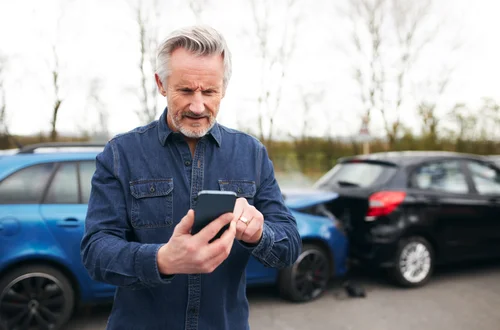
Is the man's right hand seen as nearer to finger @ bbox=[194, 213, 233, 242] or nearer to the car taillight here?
finger @ bbox=[194, 213, 233, 242]

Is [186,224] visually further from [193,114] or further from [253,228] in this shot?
[193,114]

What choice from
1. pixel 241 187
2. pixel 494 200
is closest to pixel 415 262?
pixel 494 200

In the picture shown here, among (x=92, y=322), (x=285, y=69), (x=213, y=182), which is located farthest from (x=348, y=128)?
(x=213, y=182)

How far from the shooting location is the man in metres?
1.30

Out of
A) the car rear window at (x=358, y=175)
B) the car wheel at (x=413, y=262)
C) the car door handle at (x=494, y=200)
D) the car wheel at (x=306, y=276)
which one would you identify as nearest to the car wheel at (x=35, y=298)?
the car wheel at (x=306, y=276)

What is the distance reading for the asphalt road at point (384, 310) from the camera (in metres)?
4.05

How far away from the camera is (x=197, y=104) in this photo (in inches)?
54.4

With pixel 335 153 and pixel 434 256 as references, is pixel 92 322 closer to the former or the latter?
pixel 434 256

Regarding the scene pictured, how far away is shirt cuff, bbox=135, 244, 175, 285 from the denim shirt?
0.07m

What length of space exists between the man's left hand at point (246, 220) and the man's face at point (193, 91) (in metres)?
0.36

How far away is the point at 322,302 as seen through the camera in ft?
15.6

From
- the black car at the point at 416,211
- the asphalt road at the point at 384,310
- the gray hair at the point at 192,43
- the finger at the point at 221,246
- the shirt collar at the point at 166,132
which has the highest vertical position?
the gray hair at the point at 192,43

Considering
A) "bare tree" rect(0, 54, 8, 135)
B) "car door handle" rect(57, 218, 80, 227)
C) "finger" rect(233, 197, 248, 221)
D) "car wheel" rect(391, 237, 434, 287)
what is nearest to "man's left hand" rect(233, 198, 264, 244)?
"finger" rect(233, 197, 248, 221)

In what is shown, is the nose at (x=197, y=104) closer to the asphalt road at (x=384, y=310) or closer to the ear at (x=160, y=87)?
the ear at (x=160, y=87)
